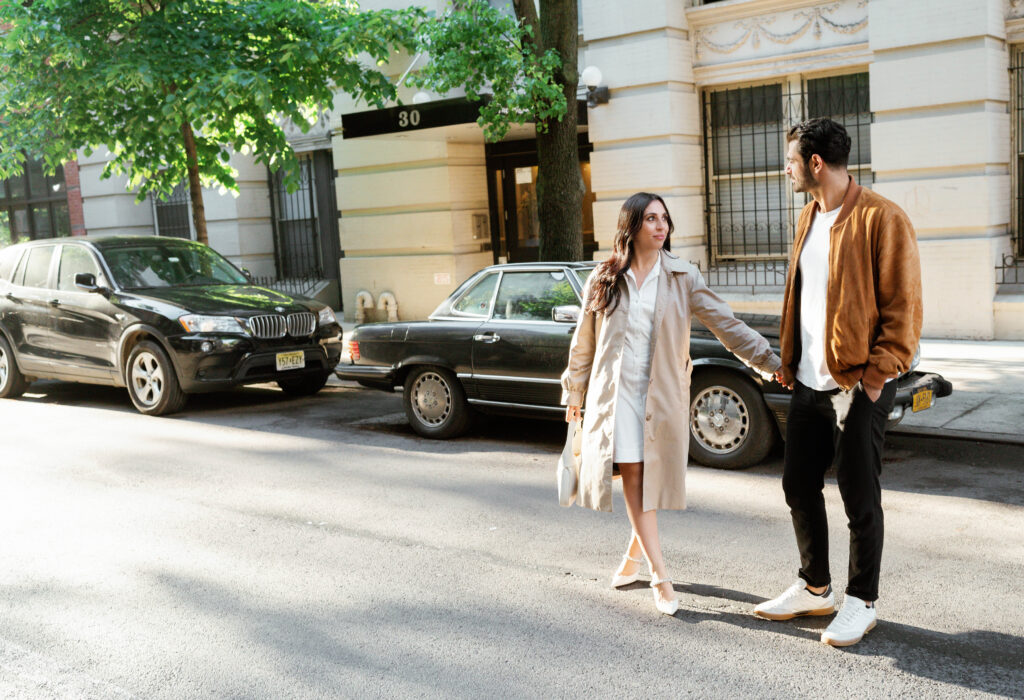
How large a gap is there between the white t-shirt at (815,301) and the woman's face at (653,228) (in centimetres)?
60

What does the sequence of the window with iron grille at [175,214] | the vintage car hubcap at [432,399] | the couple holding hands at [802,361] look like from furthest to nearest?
1. the window with iron grille at [175,214]
2. the vintage car hubcap at [432,399]
3. the couple holding hands at [802,361]

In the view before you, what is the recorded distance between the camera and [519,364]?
815 centimetres

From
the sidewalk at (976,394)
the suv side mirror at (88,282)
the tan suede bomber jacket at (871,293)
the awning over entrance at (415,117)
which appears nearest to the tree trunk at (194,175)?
the awning over entrance at (415,117)

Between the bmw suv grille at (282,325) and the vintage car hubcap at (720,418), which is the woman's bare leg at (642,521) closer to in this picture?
the vintage car hubcap at (720,418)

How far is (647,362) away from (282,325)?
6760 mm

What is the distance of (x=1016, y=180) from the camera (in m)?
12.1

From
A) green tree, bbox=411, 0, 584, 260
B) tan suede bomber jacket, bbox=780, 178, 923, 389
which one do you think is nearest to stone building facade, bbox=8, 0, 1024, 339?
green tree, bbox=411, 0, 584, 260

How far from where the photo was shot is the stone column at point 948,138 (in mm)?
11445

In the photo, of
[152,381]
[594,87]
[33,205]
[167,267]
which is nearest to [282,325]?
[152,381]

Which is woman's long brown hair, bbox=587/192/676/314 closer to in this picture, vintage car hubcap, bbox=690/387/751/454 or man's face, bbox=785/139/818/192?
man's face, bbox=785/139/818/192

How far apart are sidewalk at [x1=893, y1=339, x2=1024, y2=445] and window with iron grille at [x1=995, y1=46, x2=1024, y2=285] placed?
3.00 ft

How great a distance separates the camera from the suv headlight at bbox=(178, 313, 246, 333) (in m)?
10.2

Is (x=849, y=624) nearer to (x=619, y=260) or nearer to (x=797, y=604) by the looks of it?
(x=797, y=604)

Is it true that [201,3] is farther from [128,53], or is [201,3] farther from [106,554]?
[106,554]
